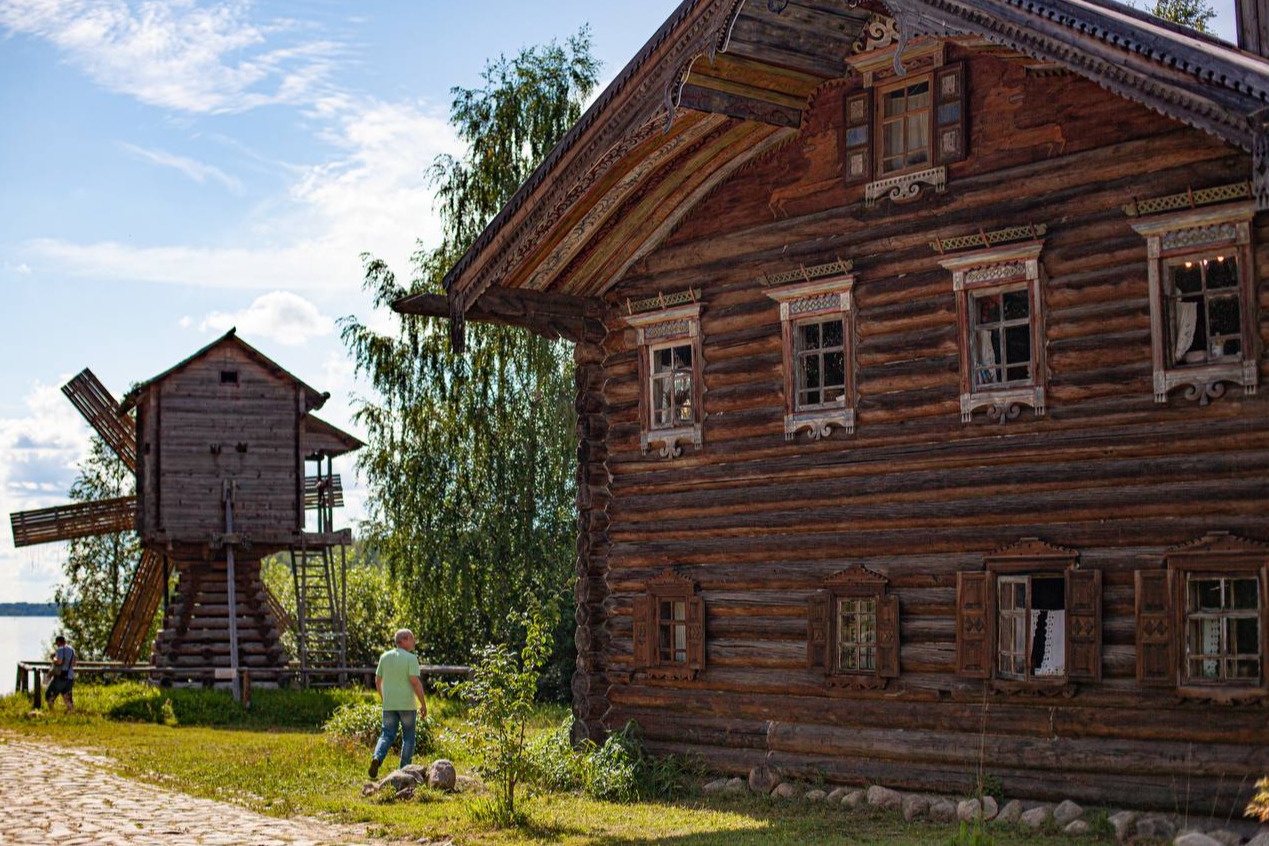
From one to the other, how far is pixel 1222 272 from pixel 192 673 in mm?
25173

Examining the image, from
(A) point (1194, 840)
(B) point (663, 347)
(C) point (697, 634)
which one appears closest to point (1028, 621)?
(A) point (1194, 840)

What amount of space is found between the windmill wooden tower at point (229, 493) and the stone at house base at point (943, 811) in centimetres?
2222

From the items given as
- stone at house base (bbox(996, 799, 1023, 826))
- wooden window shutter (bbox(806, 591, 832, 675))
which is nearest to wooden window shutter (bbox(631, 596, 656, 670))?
wooden window shutter (bbox(806, 591, 832, 675))

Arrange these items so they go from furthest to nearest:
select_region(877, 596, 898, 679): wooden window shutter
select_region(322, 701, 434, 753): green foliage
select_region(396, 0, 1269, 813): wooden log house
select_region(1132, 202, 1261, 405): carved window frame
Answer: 1. select_region(322, 701, 434, 753): green foliage
2. select_region(877, 596, 898, 679): wooden window shutter
3. select_region(396, 0, 1269, 813): wooden log house
4. select_region(1132, 202, 1261, 405): carved window frame

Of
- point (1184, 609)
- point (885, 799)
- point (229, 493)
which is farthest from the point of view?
point (229, 493)

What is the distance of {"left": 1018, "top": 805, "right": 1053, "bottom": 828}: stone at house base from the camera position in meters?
14.5

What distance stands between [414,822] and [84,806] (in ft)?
12.7

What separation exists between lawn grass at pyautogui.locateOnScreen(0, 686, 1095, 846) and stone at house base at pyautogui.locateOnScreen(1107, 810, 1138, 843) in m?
0.55

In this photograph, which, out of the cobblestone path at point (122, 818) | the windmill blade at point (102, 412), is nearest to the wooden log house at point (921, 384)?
the cobblestone path at point (122, 818)

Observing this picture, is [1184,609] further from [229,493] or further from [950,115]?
[229,493]

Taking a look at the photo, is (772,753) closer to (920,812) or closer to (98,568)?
(920,812)

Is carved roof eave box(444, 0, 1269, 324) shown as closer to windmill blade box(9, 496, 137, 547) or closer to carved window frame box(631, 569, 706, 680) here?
carved window frame box(631, 569, 706, 680)

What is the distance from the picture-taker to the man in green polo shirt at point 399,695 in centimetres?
1825

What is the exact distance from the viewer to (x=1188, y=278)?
48.3ft
